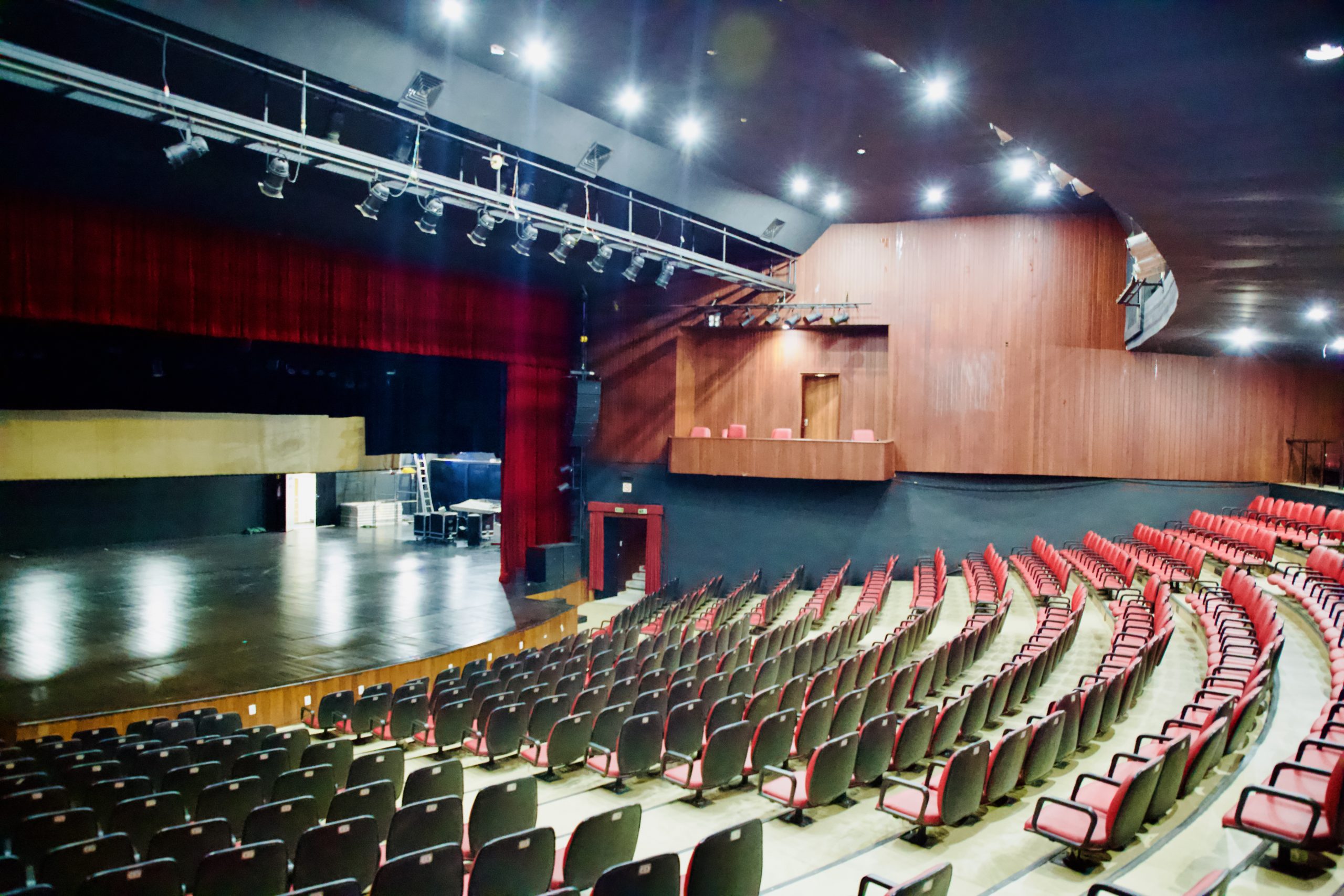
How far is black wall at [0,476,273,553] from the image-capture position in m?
15.2

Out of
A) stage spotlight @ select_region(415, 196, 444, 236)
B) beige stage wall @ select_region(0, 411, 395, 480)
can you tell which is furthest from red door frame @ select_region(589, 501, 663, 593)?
stage spotlight @ select_region(415, 196, 444, 236)

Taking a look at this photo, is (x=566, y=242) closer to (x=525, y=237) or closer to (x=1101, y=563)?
(x=525, y=237)

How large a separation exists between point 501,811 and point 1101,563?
28.4ft

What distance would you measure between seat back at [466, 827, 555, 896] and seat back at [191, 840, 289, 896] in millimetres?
694

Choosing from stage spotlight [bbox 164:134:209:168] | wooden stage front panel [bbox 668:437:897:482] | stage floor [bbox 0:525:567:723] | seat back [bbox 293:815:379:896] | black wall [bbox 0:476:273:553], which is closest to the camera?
seat back [bbox 293:815:379:896]

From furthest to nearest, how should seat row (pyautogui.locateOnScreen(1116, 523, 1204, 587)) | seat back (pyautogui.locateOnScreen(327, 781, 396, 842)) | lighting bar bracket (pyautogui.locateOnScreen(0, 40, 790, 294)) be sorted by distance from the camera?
seat row (pyautogui.locateOnScreen(1116, 523, 1204, 587)), lighting bar bracket (pyautogui.locateOnScreen(0, 40, 790, 294)), seat back (pyautogui.locateOnScreen(327, 781, 396, 842))

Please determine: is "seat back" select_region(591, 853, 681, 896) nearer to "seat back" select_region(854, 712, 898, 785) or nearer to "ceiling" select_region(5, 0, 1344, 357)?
"seat back" select_region(854, 712, 898, 785)

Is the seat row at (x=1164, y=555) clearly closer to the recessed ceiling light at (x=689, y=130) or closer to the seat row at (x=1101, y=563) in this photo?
the seat row at (x=1101, y=563)

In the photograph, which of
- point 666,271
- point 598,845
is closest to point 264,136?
point 666,271

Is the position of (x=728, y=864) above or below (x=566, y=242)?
below

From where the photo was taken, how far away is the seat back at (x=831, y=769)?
3.65m

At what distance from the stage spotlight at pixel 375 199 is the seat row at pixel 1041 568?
24.5ft

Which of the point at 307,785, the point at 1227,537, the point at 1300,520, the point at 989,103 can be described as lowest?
the point at 307,785

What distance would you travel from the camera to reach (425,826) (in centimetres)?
317
